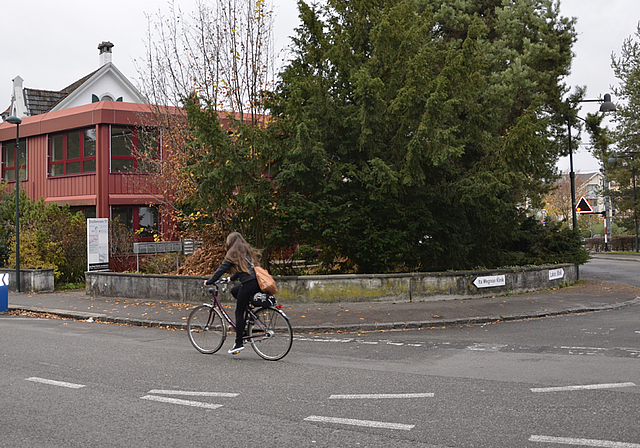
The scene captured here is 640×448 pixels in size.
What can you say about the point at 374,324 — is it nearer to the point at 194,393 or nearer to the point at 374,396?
the point at 374,396

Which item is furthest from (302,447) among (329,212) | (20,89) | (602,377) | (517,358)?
(20,89)

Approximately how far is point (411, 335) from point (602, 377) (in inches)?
164

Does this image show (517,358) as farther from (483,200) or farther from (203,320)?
(483,200)

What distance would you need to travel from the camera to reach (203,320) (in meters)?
9.02

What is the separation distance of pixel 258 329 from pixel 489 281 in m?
8.80

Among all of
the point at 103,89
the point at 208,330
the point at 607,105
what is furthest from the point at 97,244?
the point at 103,89

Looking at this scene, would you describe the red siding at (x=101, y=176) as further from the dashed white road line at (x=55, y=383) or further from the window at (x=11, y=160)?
the dashed white road line at (x=55, y=383)

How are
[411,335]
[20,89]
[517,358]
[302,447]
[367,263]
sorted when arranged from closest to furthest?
[302,447] → [517,358] → [411,335] → [367,263] → [20,89]

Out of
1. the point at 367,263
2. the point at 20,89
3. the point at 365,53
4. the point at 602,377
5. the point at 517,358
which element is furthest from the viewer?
the point at 20,89

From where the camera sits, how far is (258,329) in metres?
8.53

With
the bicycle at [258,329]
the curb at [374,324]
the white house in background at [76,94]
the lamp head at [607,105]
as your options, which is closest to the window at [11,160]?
the white house in background at [76,94]

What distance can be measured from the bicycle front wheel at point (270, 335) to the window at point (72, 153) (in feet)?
58.8

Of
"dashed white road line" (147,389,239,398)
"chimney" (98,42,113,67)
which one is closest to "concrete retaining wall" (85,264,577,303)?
"dashed white road line" (147,389,239,398)

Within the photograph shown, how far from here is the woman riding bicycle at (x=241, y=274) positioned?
27.5 feet
